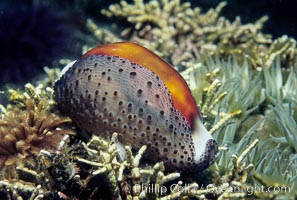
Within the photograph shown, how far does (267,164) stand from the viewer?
304 centimetres

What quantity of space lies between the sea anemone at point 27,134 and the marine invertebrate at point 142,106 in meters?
0.22

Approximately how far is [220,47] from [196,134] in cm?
289

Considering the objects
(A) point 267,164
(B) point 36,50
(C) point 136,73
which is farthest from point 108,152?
(B) point 36,50

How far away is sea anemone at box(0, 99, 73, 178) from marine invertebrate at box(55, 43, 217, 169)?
0.22 meters

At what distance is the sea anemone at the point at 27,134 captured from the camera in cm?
271

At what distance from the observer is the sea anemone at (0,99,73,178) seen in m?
2.71

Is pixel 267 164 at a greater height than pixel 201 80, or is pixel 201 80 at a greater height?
pixel 201 80

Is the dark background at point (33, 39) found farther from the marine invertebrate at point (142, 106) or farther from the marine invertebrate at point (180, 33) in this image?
the marine invertebrate at point (142, 106)

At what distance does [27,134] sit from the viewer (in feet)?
9.29

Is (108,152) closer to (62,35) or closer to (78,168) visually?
(78,168)

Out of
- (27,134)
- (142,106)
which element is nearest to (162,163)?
(142,106)

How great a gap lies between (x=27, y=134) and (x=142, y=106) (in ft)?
3.21

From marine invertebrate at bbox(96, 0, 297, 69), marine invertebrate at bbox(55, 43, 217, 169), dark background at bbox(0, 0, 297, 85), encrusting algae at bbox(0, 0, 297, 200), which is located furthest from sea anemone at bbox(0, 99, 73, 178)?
marine invertebrate at bbox(96, 0, 297, 69)

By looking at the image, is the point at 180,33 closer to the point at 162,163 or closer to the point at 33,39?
the point at 33,39
